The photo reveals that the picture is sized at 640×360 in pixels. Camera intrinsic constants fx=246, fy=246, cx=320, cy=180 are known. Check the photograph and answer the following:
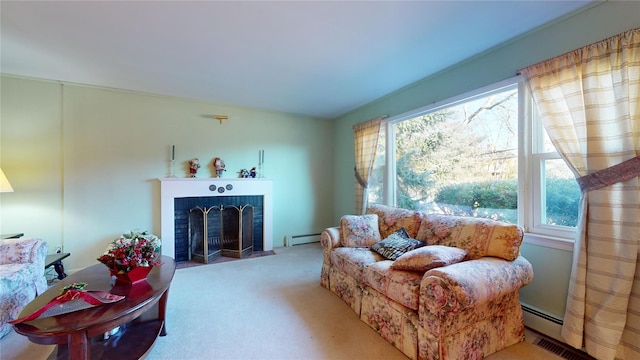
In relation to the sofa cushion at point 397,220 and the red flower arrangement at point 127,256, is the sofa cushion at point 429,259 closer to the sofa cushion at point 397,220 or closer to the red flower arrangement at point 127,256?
the sofa cushion at point 397,220

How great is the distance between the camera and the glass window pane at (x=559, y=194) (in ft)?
6.23

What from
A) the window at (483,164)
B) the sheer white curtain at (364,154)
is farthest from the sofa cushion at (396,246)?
the sheer white curtain at (364,154)

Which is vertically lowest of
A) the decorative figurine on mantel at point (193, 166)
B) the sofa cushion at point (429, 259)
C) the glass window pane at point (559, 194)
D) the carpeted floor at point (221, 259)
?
the carpeted floor at point (221, 259)

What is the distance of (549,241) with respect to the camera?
1.95 meters

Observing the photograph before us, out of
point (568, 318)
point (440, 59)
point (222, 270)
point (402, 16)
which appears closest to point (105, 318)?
point (222, 270)

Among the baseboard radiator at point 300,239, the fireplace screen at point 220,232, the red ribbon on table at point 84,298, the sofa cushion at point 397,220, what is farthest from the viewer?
the baseboard radiator at point 300,239

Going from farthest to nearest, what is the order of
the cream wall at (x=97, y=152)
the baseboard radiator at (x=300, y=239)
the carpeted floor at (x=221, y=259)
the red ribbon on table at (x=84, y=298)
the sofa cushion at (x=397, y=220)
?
the baseboard radiator at (x=300, y=239), the carpeted floor at (x=221, y=259), the cream wall at (x=97, y=152), the sofa cushion at (x=397, y=220), the red ribbon on table at (x=84, y=298)

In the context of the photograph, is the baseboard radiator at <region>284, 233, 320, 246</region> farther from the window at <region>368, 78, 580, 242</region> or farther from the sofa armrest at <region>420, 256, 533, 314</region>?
the sofa armrest at <region>420, 256, 533, 314</region>

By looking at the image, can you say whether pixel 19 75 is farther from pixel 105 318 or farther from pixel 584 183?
pixel 584 183

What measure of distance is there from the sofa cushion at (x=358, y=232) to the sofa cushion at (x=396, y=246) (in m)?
0.19

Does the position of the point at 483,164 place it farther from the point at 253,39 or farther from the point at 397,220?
the point at 253,39

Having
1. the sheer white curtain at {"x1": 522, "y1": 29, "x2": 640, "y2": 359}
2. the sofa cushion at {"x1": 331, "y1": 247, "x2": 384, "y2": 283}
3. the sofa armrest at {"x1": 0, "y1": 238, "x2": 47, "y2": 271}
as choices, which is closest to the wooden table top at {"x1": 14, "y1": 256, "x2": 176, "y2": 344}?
the sofa armrest at {"x1": 0, "y1": 238, "x2": 47, "y2": 271}

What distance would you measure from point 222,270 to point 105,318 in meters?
2.08

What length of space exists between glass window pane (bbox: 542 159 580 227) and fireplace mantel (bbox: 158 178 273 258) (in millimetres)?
3512
